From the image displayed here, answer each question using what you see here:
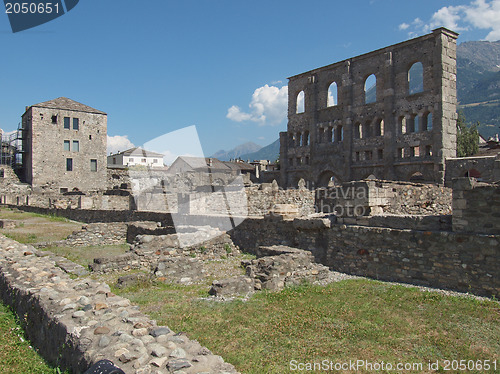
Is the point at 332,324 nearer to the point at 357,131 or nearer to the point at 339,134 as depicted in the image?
the point at 357,131

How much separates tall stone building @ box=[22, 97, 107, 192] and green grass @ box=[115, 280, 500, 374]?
43729 mm

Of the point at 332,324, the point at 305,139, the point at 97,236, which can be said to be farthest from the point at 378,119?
the point at 332,324

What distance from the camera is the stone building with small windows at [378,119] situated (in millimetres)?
30922

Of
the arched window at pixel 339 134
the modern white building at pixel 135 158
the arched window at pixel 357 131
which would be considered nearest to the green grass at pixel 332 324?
the arched window at pixel 357 131

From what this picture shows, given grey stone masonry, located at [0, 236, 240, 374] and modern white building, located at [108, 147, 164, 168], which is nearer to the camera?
grey stone masonry, located at [0, 236, 240, 374]

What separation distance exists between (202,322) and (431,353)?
3574 millimetres

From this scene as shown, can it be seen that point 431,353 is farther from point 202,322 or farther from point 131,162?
point 131,162

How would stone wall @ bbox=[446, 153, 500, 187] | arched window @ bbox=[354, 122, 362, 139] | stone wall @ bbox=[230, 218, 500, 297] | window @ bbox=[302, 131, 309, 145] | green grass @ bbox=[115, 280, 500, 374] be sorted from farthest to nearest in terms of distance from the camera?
window @ bbox=[302, 131, 309, 145] < arched window @ bbox=[354, 122, 362, 139] < stone wall @ bbox=[446, 153, 500, 187] < stone wall @ bbox=[230, 218, 500, 297] < green grass @ bbox=[115, 280, 500, 374]

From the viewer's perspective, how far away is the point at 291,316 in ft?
21.3

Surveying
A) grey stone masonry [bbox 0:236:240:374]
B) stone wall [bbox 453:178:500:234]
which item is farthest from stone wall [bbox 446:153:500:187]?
grey stone masonry [bbox 0:236:240:374]

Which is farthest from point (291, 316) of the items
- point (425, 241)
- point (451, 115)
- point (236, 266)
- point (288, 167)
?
point (288, 167)

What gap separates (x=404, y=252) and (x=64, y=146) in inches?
1885

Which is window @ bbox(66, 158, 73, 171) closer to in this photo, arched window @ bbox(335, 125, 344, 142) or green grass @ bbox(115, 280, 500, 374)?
arched window @ bbox(335, 125, 344, 142)

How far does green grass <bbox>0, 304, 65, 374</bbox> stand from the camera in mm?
4305
